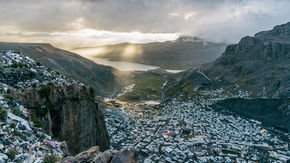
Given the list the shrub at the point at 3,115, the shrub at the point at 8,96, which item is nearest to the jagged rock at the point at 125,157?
the shrub at the point at 3,115

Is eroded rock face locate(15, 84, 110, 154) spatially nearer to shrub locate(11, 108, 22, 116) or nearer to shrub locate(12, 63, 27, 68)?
shrub locate(12, 63, 27, 68)

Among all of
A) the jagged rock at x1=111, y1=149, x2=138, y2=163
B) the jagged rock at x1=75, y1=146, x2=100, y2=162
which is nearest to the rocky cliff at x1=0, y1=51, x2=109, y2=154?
the jagged rock at x1=75, y1=146, x2=100, y2=162

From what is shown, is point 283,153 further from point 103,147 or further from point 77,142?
point 77,142

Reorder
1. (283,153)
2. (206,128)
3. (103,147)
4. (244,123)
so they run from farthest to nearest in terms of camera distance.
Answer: (244,123)
(206,128)
(283,153)
(103,147)

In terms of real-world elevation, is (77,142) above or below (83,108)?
below

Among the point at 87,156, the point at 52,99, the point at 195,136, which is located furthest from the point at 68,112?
the point at 195,136

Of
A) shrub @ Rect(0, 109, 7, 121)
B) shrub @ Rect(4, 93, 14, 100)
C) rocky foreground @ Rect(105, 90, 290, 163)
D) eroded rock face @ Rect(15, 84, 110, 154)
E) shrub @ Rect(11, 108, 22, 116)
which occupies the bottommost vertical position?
rocky foreground @ Rect(105, 90, 290, 163)

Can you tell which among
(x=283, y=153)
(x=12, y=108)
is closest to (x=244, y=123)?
(x=283, y=153)

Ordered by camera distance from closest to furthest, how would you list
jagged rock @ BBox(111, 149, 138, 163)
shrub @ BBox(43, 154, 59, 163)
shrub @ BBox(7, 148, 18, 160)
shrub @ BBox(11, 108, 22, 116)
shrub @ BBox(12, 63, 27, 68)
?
shrub @ BBox(43, 154, 59, 163) → jagged rock @ BBox(111, 149, 138, 163) → shrub @ BBox(7, 148, 18, 160) → shrub @ BBox(11, 108, 22, 116) → shrub @ BBox(12, 63, 27, 68)
